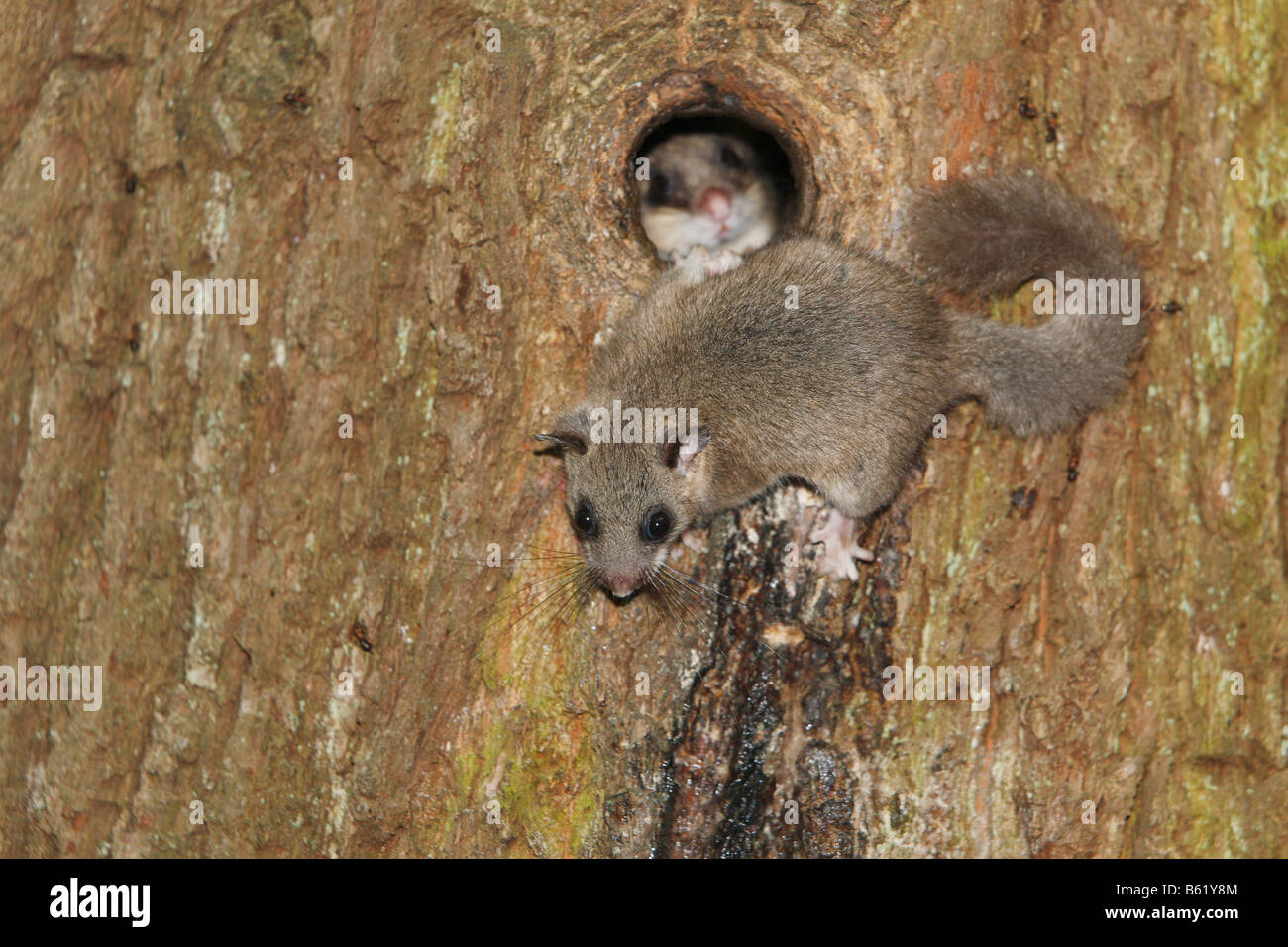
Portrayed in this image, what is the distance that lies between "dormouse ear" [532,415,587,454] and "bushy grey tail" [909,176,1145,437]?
131 cm

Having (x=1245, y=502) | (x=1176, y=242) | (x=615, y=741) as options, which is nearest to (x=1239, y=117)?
(x=1176, y=242)

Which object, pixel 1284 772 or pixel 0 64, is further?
pixel 0 64

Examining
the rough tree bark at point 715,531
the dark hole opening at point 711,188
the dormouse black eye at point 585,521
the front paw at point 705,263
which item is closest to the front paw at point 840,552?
the rough tree bark at point 715,531

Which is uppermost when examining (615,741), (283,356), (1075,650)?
(283,356)

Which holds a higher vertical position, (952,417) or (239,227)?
(239,227)

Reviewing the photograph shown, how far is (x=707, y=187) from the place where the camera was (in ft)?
18.2

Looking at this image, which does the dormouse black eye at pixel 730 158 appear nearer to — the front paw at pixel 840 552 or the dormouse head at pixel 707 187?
the dormouse head at pixel 707 187

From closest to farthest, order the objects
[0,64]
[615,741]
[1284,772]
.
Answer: [615,741] → [1284,772] → [0,64]

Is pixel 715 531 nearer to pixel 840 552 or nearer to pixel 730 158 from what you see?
pixel 840 552

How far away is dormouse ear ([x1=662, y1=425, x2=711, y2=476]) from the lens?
380cm

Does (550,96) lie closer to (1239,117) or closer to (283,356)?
(283,356)

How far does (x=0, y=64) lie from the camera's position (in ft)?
13.4

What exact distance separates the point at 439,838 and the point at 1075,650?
7.19 feet

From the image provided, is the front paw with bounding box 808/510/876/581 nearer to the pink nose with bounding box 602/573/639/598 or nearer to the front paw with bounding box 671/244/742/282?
the pink nose with bounding box 602/573/639/598
